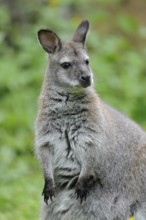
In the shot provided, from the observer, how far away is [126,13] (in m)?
16.5

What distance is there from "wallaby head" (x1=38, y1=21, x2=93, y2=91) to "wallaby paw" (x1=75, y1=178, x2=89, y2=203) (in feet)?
2.47

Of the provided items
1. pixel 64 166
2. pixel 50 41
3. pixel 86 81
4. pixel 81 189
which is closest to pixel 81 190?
pixel 81 189

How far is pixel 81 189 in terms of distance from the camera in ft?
22.6

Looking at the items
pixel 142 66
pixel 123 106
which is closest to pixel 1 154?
pixel 123 106

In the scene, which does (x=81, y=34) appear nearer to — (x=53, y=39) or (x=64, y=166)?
(x=53, y=39)

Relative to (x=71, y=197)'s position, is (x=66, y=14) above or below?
above

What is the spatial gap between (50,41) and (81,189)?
4.32 feet

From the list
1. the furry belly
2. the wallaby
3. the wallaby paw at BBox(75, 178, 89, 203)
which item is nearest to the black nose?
the wallaby

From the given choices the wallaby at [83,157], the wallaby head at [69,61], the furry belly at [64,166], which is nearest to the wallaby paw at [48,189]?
the wallaby at [83,157]

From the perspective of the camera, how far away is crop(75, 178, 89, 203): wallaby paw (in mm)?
6887

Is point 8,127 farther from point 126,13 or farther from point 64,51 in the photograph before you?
point 126,13

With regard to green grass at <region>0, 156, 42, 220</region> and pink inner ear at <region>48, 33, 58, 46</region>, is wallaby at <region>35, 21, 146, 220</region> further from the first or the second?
green grass at <region>0, 156, 42, 220</region>

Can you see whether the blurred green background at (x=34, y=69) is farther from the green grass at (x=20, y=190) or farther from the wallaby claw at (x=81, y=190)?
the wallaby claw at (x=81, y=190)

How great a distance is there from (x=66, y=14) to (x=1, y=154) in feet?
18.7
